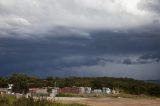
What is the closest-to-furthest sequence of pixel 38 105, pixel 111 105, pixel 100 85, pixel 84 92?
pixel 38 105
pixel 111 105
pixel 84 92
pixel 100 85

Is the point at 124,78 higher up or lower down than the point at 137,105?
higher up

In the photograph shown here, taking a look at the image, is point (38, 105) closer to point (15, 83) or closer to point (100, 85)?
point (15, 83)

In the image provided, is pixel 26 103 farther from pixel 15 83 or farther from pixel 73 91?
pixel 15 83

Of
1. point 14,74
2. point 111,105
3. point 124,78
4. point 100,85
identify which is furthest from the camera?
point 124,78

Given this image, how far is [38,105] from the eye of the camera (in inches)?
945

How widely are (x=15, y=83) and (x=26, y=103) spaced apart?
223 feet

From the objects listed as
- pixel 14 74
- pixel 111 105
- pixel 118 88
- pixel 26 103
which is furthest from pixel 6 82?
pixel 26 103

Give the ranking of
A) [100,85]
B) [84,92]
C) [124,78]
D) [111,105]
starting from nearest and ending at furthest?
1. [111,105]
2. [84,92]
3. [100,85]
4. [124,78]

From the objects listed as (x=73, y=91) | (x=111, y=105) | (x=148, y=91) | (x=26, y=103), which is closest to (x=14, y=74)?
(x=73, y=91)

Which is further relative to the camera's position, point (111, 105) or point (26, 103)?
point (111, 105)

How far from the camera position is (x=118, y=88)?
99.5m

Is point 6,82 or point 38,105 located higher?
point 6,82

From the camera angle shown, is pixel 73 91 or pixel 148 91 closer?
pixel 73 91

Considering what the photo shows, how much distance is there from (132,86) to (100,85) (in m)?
10.0
